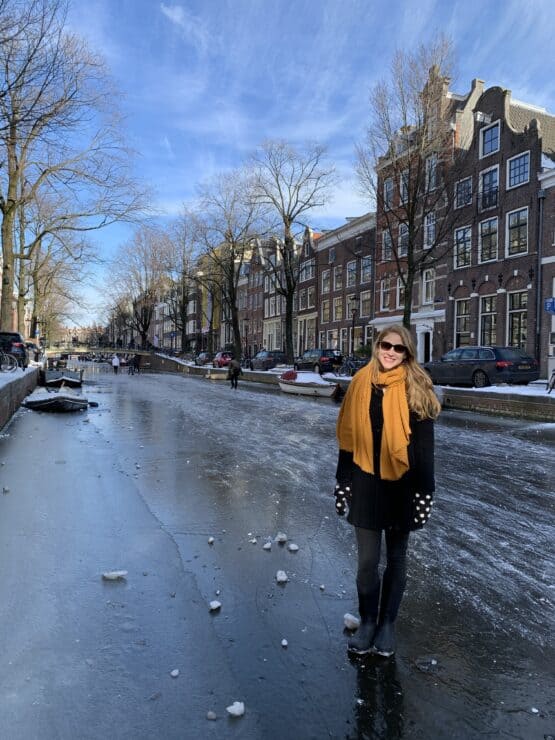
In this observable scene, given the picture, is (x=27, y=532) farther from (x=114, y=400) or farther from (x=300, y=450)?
(x=114, y=400)

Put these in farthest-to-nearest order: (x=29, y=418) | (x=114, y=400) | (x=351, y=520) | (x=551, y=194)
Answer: (x=551, y=194)
(x=114, y=400)
(x=29, y=418)
(x=351, y=520)

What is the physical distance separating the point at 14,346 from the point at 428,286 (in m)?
23.9

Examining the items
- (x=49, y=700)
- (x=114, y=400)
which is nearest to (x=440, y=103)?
(x=114, y=400)

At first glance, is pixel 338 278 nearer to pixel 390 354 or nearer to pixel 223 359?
pixel 223 359

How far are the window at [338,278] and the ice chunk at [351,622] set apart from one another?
42442 mm

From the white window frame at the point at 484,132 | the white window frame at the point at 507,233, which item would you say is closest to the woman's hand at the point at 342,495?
the white window frame at the point at 507,233

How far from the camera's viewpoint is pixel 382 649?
2.88m

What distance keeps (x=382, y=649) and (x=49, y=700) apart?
1.61m

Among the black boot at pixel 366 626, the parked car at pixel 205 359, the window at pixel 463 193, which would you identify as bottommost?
the black boot at pixel 366 626

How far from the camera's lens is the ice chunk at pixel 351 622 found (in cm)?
315

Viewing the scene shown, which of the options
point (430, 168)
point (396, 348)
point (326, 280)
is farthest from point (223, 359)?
point (396, 348)

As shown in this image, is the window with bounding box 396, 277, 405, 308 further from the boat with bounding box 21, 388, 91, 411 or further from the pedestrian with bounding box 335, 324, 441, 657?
the pedestrian with bounding box 335, 324, 441, 657

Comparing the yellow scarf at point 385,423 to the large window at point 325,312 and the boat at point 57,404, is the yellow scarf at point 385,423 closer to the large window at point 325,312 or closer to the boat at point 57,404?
the boat at point 57,404

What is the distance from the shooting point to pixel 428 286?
34375 mm
